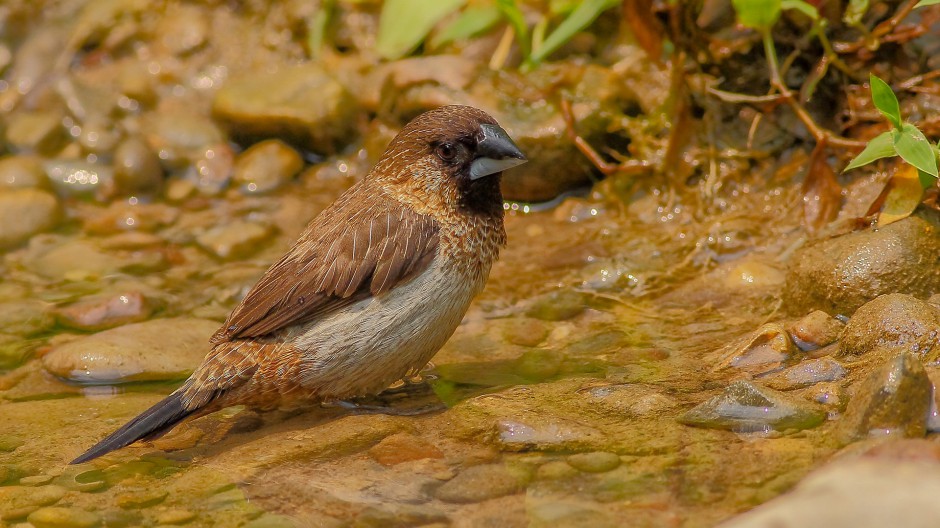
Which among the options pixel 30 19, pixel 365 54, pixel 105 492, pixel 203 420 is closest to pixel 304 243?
pixel 203 420

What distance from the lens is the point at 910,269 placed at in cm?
387

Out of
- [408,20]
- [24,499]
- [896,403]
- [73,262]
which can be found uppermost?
[408,20]

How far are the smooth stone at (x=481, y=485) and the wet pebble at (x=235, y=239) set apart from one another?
113 inches

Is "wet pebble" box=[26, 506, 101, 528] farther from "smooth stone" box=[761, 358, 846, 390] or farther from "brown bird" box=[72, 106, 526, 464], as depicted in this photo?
"smooth stone" box=[761, 358, 846, 390]

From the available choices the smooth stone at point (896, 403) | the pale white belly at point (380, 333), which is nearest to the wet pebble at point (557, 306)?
the pale white belly at point (380, 333)

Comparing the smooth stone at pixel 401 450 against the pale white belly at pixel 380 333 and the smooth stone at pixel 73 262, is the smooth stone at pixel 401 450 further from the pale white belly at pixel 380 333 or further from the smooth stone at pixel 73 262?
the smooth stone at pixel 73 262

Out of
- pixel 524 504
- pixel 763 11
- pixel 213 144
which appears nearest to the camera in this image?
pixel 524 504

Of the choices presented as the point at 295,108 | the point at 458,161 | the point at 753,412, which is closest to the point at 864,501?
the point at 753,412

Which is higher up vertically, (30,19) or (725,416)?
(30,19)

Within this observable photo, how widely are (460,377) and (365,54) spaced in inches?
133

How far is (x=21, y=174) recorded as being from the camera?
654 centimetres

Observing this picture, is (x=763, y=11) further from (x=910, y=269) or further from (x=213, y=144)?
(x=213, y=144)

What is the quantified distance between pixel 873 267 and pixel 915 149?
452 millimetres

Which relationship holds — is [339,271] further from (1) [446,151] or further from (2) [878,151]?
(2) [878,151]
